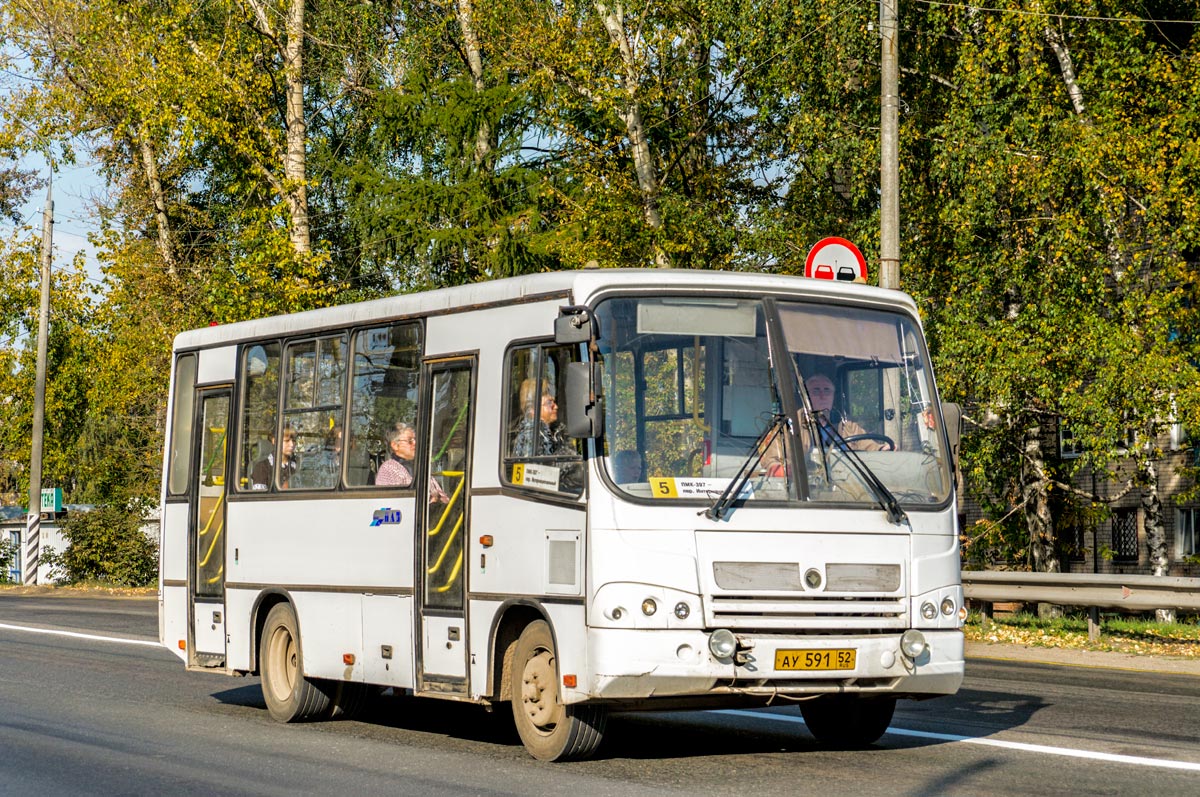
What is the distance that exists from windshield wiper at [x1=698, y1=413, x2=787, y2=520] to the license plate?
857 millimetres

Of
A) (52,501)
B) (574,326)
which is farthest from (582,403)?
(52,501)

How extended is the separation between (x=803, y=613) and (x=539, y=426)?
197 cm

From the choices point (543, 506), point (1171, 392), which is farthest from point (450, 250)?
point (543, 506)

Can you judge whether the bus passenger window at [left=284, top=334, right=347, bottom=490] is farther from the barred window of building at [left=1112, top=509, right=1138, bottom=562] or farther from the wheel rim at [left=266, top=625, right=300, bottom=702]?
the barred window of building at [left=1112, top=509, right=1138, bottom=562]

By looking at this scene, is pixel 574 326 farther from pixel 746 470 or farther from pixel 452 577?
pixel 452 577

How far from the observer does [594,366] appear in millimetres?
10156

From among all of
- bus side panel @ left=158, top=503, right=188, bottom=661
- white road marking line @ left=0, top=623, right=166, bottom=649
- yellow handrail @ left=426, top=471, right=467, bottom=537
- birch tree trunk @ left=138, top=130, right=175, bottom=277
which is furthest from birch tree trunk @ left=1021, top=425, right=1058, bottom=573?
birch tree trunk @ left=138, top=130, right=175, bottom=277

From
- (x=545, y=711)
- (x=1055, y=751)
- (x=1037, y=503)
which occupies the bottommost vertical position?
(x=1055, y=751)

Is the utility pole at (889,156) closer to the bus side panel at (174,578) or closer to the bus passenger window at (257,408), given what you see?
the bus passenger window at (257,408)

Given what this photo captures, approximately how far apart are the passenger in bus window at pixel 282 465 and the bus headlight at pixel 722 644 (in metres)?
4.81

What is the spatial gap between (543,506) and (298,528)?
343 cm

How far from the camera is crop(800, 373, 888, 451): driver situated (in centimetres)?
1057

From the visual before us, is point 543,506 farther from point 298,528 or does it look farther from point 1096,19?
point 1096,19

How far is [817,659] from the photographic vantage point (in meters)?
10.1
